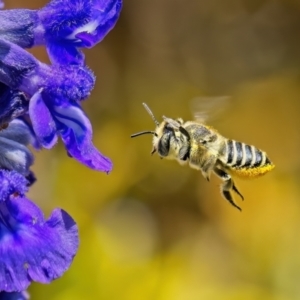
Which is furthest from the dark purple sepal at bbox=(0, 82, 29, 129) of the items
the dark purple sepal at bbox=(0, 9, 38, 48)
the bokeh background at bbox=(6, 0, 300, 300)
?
the bokeh background at bbox=(6, 0, 300, 300)

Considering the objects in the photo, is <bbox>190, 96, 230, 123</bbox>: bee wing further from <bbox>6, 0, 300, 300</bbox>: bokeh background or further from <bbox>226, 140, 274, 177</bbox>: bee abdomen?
<bbox>6, 0, 300, 300</bbox>: bokeh background

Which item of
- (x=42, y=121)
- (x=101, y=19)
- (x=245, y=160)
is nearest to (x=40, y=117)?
(x=42, y=121)

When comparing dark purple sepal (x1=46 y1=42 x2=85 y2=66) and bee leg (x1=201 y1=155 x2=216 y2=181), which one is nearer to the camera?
dark purple sepal (x1=46 y1=42 x2=85 y2=66)

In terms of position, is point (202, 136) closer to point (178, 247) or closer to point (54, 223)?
point (54, 223)

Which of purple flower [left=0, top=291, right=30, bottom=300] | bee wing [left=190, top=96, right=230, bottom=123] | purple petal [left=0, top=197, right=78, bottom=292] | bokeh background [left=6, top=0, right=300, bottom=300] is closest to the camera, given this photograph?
purple petal [left=0, top=197, right=78, bottom=292]

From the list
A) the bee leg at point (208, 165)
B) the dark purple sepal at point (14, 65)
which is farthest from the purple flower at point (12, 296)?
the bee leg at point (208, 165)

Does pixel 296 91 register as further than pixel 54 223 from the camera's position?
Yes

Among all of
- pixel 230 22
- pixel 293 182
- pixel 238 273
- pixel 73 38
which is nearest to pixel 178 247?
pixel 238 273
